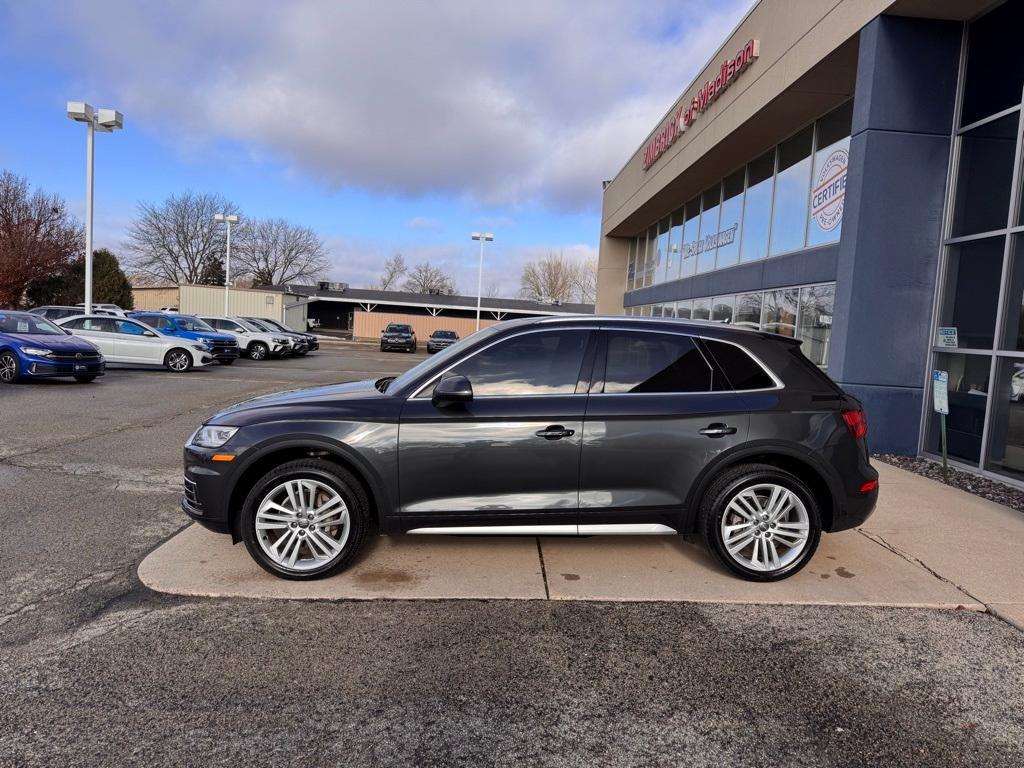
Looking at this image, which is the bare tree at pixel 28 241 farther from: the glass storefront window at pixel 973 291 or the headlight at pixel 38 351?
the glass storefront window at pixel 973 291

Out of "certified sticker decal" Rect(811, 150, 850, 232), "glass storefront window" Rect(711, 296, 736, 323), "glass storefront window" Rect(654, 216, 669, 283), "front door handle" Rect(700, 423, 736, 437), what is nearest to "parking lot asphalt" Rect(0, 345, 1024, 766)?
"front door handle" Rect(700, 423, 736, 437)

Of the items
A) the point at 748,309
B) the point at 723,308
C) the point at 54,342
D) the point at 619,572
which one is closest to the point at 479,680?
the point at 619,572

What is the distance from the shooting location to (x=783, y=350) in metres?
4.43

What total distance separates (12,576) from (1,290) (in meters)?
39.8

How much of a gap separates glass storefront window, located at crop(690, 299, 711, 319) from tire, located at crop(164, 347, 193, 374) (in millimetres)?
14139

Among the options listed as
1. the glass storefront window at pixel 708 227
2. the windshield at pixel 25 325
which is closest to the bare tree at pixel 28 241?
the windshield at pixel 25 325

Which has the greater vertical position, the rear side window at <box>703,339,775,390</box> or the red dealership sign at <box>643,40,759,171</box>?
the red dealership sign at <box>643,40,759,171</box>

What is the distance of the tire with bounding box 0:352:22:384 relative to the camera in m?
13.4

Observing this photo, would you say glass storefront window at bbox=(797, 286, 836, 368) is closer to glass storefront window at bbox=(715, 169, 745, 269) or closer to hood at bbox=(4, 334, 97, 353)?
glass storefront window at bbox=(715, 169, 745, 269)

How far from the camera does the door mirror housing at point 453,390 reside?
12.8ft

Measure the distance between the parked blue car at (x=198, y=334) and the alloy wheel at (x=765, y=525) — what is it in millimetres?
19472

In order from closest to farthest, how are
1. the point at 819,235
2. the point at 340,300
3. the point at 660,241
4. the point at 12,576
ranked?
the point at 12,576 → the point at 819,235 → the point at 660,241 → the point at 340,300

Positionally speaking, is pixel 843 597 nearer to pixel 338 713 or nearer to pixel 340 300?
pixel 338 713

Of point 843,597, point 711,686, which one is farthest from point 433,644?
point 843,597
